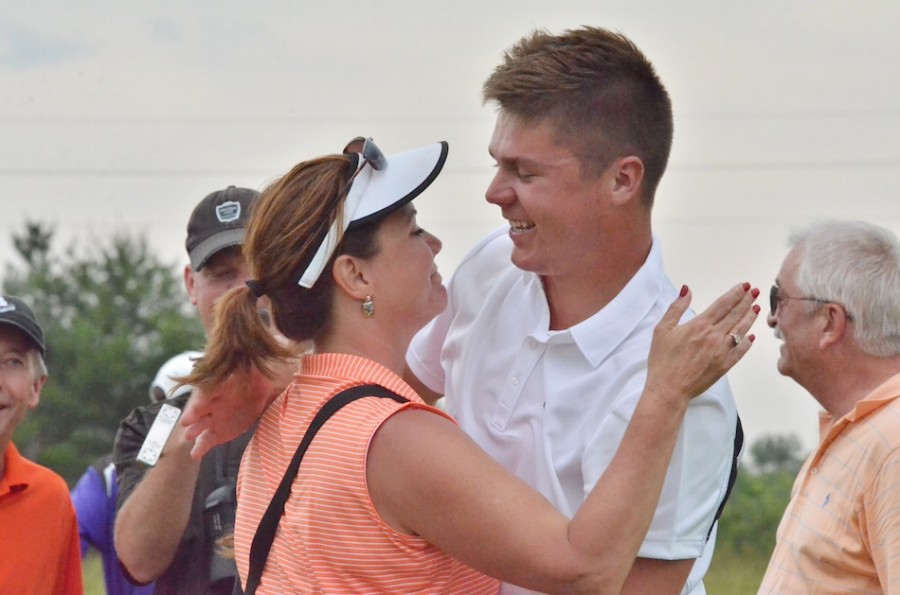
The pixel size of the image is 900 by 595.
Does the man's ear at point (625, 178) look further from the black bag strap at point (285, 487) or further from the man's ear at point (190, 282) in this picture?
the man's ear at point (190, 282)

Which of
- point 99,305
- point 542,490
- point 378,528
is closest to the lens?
point 378,528

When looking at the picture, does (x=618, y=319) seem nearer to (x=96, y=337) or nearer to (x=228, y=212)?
(x=228, y=212)

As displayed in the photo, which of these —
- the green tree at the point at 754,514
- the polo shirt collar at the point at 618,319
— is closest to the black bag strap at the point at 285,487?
the polo shirt collar at the point at 618,319

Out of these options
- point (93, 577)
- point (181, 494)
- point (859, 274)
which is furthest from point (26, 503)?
point (93, 577)

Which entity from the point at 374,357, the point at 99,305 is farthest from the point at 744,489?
the point at 99,305

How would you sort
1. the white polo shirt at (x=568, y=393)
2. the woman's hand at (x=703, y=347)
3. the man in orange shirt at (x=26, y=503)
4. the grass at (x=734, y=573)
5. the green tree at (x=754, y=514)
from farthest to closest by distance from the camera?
the green tree at (x=754, y=514), the grass at (x=734, y=573), the man in orange shirt at (x=26, y=503), the white polo shirt at (x=568, y=393), the woman's hand at (x=703, y=347)

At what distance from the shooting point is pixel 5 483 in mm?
4633

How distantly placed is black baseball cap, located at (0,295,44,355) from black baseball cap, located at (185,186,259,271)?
60 centimetres

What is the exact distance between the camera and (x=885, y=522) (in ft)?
13.6

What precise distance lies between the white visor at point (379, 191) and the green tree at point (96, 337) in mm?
36654

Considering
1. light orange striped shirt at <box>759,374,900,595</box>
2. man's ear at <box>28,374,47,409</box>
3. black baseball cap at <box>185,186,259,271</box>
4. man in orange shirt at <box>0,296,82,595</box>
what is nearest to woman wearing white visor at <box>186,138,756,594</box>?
black baseball cap at <box>185,186,259,271</box>

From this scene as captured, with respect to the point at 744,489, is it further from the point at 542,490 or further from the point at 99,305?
the point at 99,305

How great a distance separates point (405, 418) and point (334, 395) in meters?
0.21

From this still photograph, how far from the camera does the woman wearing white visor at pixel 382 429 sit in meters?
2.90
